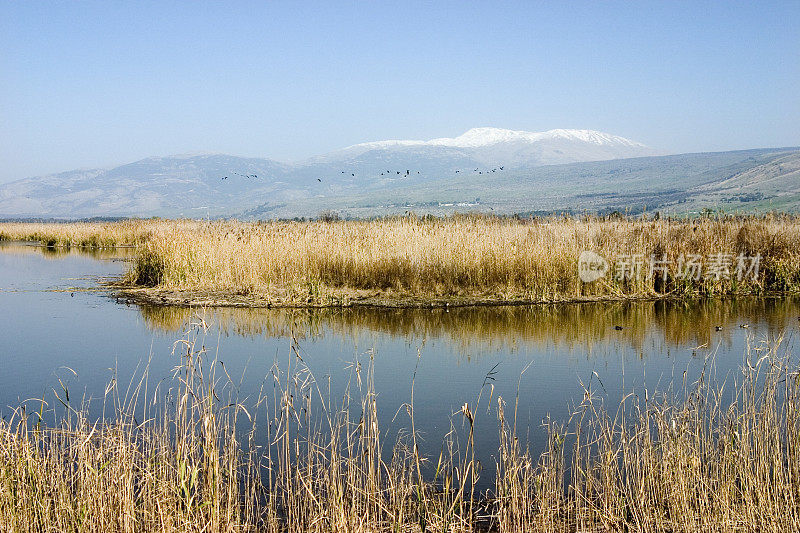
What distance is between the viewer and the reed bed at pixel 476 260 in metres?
16.0

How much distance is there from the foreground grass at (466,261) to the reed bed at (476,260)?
0.08 feet

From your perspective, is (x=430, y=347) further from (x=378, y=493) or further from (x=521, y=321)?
(x=378, y=493)

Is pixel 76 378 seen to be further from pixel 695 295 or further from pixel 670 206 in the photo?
pixel 670 206

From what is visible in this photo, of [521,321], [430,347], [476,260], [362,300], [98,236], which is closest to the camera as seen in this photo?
[430,347]

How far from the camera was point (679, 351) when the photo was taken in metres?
10.5

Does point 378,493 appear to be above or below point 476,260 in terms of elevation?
below

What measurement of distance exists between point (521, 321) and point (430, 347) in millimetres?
2742

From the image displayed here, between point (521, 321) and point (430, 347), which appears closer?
point (430, 347)

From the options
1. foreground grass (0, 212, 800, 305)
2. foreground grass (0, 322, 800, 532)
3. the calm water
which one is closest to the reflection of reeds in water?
the calm water

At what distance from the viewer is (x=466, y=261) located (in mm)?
16094

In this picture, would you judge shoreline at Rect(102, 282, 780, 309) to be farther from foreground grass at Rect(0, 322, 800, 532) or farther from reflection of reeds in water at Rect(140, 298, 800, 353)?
foreground grass at Rect(0, 322, 800, 532)

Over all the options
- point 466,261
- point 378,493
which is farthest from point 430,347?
point 378,493

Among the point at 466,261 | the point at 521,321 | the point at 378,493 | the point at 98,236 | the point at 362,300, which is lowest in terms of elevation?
the point at 521,321

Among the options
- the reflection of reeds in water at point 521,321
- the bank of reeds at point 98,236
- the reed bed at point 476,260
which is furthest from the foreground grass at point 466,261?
the bank of reeds at point 98,236
